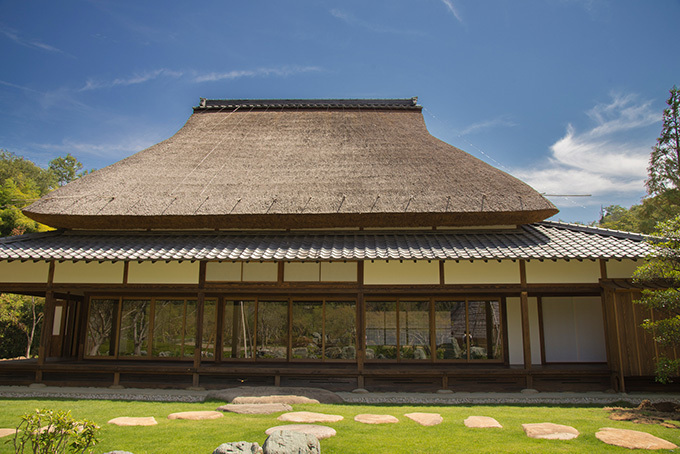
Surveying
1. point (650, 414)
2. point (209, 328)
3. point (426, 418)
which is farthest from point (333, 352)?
point (650, 414)

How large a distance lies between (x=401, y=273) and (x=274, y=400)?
351 centimetres

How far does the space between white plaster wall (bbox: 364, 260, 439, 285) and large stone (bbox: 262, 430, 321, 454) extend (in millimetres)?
4868

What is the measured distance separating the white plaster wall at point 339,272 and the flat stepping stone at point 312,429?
3.78 m

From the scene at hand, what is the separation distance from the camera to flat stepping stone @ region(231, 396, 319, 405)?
721 centimetres

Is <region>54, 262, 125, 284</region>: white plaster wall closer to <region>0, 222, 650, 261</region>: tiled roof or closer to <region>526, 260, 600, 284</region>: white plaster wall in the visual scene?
<region>0, 222, 650, 261</region>: tiled roof

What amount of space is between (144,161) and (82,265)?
10.0 ft

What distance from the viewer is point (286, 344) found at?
10289 mm

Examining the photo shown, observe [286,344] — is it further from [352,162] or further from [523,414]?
[523,414]

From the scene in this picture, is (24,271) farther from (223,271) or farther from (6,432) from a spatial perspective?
(6,432)

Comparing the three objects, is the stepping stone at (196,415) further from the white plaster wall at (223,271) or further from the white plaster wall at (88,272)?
the white plaster wall at (88,272)

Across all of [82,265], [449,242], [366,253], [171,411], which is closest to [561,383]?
[449,242]

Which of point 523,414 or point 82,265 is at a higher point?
point 82,265

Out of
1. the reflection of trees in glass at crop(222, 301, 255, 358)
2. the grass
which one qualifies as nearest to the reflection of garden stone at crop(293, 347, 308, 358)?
the reflection of trees in glass at crop(222, 301, 255, 358)

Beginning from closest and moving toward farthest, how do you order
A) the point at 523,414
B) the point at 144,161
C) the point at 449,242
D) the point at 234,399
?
the point at 523,414
the point at 234,399
the point at 449,242
the point at 144,161
